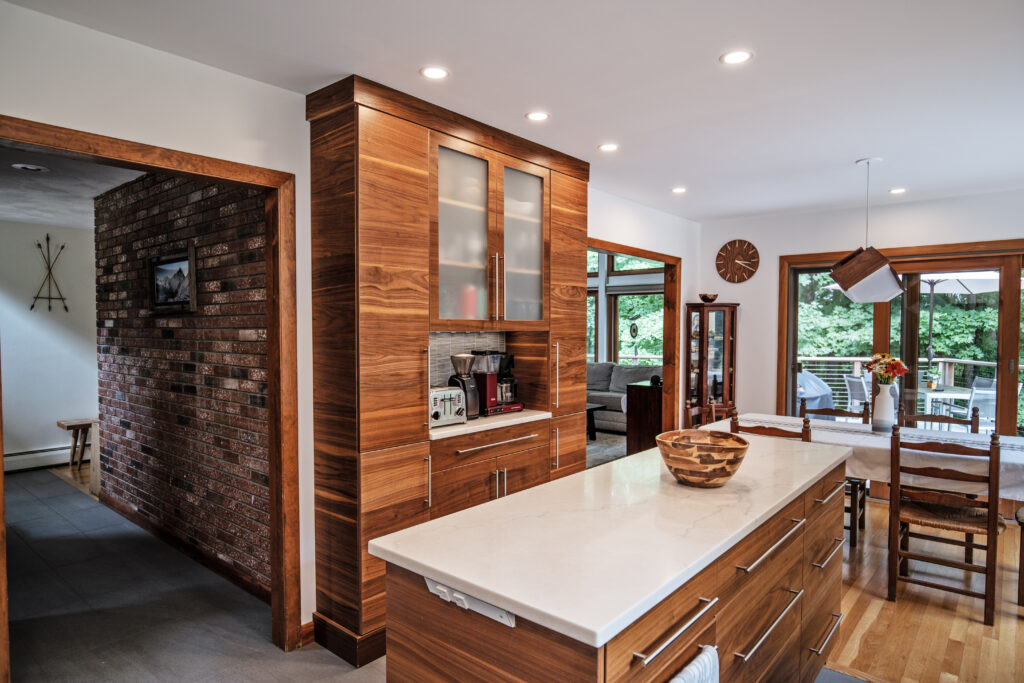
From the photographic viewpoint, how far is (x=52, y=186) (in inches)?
172

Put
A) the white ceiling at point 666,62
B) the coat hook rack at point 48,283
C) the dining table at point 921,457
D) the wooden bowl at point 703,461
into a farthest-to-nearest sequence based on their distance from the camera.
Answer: the coat hook rack at point 48,283
the dining table at point 921,457
the white ceiling at point 666,62
the wooden bowl at point 703,461

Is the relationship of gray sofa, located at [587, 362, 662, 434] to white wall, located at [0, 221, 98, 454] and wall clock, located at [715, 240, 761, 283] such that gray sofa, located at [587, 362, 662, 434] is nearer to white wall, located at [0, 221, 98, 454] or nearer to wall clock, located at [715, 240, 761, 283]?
wall clock, located at [715, 240, 761, 283]

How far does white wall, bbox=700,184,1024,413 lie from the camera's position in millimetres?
4727

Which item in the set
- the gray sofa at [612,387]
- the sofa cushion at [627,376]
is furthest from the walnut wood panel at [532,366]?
the sofa cushion at [627,376]

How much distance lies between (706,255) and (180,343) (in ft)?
16.1

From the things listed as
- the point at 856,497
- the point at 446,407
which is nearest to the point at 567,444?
the point at 446,407

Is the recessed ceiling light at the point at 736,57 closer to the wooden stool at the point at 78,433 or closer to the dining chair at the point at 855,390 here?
the dining chair at the point at 855,390

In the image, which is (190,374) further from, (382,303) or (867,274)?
(867,274)

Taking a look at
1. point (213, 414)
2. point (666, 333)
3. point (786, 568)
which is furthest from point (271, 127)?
point (666, 333)

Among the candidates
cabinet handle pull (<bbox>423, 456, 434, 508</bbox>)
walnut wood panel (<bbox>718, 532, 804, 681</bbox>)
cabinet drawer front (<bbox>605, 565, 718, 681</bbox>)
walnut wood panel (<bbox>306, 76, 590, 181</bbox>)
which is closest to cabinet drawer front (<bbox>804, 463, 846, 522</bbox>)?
walnut wood panel (<bbox>718, 532, 804, 681</bbox>)

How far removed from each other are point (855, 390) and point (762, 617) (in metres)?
4.55

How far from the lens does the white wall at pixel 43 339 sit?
6.03 meters

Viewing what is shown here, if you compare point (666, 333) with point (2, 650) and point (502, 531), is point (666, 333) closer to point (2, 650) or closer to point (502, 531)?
point (502, 531)

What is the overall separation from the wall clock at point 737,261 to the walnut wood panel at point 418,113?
3179mm
